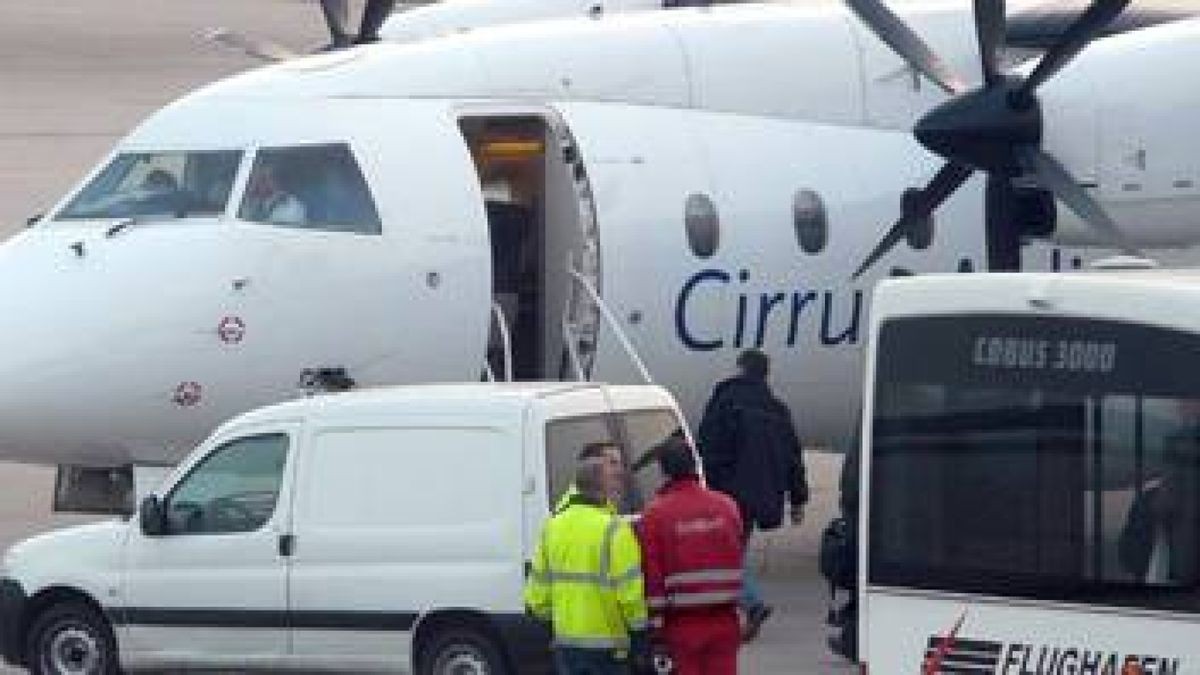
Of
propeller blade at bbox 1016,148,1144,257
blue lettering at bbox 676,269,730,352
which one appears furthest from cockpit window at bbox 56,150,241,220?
propeller blade at bbox 1016,148,1144,257

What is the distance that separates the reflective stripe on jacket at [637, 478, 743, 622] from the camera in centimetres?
1574

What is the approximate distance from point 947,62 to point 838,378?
2665 millimetres

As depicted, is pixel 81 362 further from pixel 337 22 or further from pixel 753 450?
Result: pixel 337 22

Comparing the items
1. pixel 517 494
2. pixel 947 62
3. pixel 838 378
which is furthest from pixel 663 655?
pixel 947 62

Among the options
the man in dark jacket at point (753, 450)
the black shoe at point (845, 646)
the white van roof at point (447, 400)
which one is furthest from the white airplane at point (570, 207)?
the black shoe at point (845, 646)

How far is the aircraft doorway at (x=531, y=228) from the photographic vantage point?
2289 cm

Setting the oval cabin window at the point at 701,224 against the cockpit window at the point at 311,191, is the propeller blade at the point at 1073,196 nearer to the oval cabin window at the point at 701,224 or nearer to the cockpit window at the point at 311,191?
the oval cabin window at the point at 701,224

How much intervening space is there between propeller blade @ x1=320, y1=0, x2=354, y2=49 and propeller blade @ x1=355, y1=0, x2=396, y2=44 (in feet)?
0.60

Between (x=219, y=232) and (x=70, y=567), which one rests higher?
(x=219, y=232)

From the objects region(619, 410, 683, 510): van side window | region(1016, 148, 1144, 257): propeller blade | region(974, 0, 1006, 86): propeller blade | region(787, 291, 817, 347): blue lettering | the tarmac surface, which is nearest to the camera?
region(619, 410, 683, 510): van side window

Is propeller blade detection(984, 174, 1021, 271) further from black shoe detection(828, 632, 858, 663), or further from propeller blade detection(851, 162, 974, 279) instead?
black shoe detection(828, 632, 858, 663)

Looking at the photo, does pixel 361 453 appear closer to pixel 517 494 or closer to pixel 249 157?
pixel 517 494

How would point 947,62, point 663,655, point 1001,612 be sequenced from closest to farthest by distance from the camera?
point 1001,612 → point 663,655 → point 947,62

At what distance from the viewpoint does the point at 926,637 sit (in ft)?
44.9
